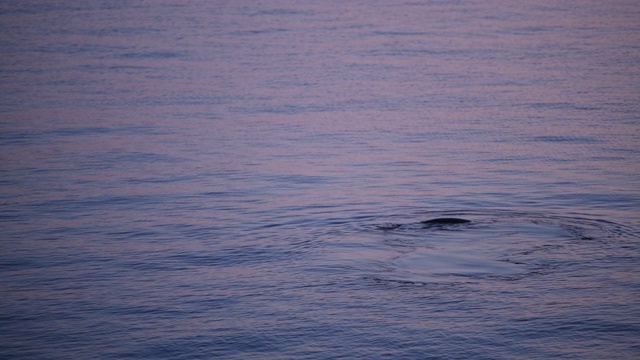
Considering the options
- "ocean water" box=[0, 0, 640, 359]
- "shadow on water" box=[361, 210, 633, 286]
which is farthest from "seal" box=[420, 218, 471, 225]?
"ocean water" box=[0, 0, 640, 359]

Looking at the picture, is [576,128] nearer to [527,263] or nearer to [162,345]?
[527,263]

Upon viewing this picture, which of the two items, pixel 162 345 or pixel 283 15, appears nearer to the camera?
pixel 162 345

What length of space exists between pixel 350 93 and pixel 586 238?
370 inches

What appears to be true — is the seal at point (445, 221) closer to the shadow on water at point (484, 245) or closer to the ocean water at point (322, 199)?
the shadow on water at point (484, 245)

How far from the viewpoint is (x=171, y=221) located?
10.6m

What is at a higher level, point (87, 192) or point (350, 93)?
point (350, 93)

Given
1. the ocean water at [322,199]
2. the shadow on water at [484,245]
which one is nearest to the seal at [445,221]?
the shadow on water at [484,245]

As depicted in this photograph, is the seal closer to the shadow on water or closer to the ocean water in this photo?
the shadow on water

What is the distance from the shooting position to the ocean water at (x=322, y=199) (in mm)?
7344

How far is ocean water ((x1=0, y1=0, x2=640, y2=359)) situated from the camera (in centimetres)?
734

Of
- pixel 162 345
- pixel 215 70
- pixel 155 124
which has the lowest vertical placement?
pixel 162 345

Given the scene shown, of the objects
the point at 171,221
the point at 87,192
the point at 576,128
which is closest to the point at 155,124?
the point at 87,192

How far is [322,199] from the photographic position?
11.3 m

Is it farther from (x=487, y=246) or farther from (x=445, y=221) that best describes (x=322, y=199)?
(x=487, y=246)
